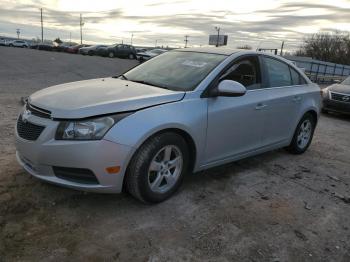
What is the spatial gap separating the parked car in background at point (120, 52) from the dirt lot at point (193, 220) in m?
34.0

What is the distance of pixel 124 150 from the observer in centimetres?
332

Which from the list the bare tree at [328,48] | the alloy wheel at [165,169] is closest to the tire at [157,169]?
the alloy wheel at [165,169]

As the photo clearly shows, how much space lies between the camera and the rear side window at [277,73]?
16.8 feet

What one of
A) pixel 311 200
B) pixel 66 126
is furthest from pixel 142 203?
pixel 311 200

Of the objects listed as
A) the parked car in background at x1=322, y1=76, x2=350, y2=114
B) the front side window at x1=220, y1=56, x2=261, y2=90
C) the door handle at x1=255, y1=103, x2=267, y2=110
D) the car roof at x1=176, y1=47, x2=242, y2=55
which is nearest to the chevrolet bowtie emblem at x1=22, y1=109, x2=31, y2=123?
the front side window at x1=220, y1=56, x2=261, y2=90

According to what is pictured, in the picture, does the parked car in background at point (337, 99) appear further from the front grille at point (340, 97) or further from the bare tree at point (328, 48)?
the bare tree at point (328, 48)

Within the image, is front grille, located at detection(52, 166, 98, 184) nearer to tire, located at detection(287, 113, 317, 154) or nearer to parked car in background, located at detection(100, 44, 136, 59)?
tire, located at detection(287, 113, 317, 154)

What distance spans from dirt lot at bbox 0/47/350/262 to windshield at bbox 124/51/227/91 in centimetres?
120

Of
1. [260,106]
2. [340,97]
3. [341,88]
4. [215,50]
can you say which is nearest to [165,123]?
[260,106]

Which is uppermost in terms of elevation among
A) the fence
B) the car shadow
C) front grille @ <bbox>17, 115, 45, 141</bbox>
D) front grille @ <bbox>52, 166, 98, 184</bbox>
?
front grille @ <bbox>17, 115, 45, 141</bbox>

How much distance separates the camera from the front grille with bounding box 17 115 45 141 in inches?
135

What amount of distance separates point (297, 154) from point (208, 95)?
274 centimetres

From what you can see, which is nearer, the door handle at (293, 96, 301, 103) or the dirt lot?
the dirt lot

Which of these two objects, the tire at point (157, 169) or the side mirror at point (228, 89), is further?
the side mirror at point (228, 89)
